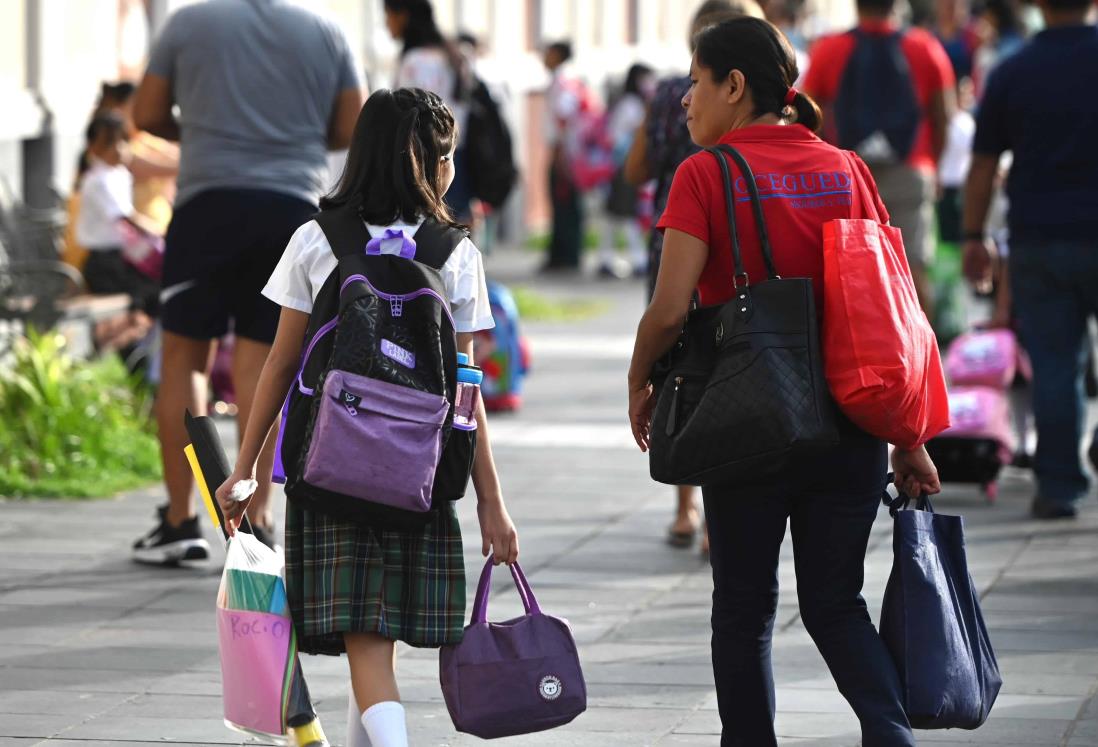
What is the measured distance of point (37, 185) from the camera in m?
13.0

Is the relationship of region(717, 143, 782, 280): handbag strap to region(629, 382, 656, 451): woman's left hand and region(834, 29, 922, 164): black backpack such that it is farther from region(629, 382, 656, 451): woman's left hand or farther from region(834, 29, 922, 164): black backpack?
region(834, 29, 922, 164): black backpack

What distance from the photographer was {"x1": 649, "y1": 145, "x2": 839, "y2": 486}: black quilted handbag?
4.07 meters

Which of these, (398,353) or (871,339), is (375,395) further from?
(871,339)

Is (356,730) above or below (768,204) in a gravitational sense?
below

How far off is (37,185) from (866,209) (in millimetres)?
9522

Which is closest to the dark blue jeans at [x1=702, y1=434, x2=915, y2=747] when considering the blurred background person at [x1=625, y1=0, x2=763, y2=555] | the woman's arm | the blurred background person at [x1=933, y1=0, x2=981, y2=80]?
the woman's arm

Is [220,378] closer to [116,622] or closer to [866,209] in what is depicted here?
[116,622]

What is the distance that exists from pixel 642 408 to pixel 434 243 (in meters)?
0.58

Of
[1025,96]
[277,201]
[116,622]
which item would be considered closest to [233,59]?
[277,201]

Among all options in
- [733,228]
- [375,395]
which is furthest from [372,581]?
[733,228]

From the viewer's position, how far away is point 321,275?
4.16 m

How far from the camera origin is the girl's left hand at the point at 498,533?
4258 millimetres

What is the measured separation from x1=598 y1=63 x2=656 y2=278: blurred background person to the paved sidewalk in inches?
373

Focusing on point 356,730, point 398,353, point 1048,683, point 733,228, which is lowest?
point 1048,683
